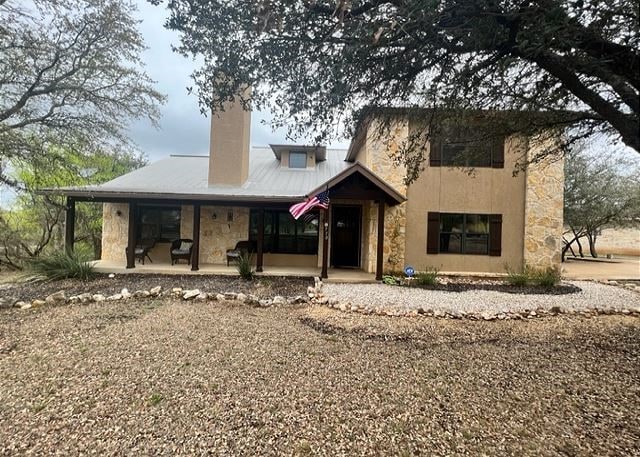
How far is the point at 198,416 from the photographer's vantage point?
8.88 ft

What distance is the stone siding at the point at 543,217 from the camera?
9.97 m

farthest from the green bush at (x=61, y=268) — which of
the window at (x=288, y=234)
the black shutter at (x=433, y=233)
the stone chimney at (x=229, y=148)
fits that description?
the black shutter at (x=433, y=233)

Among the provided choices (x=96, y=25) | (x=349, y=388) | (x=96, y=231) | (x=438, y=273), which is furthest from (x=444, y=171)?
(x=96, y=231)

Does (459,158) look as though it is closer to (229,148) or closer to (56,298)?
(229,148)

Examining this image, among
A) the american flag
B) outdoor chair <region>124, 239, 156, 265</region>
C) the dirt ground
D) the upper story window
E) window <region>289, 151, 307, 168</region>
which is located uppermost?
window <region>289, 151, 307, 168</region>

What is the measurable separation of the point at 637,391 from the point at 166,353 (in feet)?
16.9

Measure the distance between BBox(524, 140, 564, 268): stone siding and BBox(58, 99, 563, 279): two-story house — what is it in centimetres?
3

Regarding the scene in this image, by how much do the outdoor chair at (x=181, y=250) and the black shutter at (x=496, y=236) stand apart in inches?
387

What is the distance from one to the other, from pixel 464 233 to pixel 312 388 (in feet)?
28.0

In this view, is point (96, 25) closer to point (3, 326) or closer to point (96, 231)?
point (3, 326)

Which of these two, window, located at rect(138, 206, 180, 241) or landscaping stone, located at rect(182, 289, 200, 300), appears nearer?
landscaping stone, located at rect(182, 289, 200, 300)

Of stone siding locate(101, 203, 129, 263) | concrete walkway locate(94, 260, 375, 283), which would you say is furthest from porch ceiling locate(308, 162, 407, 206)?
stone siding locate(101, 203, 129, 263)

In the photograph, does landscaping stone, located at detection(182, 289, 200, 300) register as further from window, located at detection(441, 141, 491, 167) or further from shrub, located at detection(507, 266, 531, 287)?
shrub, located at detection(507, 266, 531, 287)

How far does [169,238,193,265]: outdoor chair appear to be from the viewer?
10.6 meters
